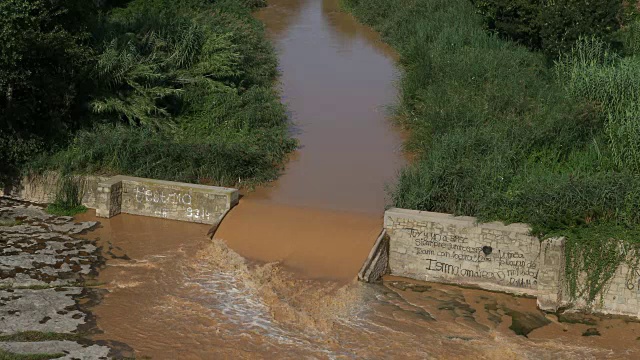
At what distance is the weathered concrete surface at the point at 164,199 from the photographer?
17469mm

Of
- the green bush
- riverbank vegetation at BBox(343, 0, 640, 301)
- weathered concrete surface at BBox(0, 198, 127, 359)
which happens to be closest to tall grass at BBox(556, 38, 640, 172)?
riverbank vegetation at BBox(343, 0, 640, 301)

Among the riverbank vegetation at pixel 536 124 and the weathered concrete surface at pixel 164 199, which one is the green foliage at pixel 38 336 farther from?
the riverbank vegetation at pixel 536 124

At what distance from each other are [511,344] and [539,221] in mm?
2428

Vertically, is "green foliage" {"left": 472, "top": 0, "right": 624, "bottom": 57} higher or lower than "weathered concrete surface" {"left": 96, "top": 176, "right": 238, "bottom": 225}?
higher

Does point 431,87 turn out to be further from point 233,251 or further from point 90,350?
point 90,350

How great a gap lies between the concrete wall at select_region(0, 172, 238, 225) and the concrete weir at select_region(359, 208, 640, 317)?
360 centimetres

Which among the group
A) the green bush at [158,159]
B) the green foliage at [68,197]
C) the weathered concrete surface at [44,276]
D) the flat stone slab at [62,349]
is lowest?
the flat stone slab at [62,349]

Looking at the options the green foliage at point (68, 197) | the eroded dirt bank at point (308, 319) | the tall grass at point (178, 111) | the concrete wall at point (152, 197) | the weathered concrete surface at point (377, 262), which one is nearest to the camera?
the eroded dirt bank at point (308, 319)

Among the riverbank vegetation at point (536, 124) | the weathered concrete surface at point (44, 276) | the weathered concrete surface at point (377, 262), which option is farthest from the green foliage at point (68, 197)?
the riverbank vegetation at point (536, 124)

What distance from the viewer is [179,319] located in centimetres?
1389

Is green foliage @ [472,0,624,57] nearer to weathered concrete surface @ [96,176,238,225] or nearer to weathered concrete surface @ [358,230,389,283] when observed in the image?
weathered concrete surface @ [358,230,389,283]

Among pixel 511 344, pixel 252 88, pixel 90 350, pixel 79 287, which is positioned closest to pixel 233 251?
pixel 79 287

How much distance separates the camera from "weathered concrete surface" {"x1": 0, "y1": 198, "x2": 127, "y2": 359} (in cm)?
1312

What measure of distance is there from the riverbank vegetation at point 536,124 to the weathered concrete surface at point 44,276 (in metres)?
6.05
